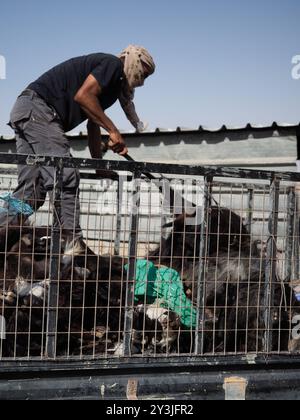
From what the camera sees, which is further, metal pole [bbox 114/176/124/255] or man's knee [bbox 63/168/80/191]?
man's knee [bbox 63/168/80/191]

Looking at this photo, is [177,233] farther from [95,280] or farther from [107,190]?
[107,190]

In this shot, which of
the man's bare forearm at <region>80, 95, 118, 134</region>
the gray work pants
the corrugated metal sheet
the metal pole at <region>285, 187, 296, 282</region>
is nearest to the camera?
the metal pole at <region>285, 187, 296, 282</region>

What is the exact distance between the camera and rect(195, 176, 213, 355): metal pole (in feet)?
9.67

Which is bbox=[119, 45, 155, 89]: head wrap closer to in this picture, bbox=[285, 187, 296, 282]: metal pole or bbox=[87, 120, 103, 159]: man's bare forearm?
bbox=[87, 120, 103, 159]: man's bare forearm

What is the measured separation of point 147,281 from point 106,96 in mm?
1522

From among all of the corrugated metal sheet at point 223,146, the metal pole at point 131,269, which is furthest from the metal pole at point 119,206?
the corrugated metal sheet at point 223,146

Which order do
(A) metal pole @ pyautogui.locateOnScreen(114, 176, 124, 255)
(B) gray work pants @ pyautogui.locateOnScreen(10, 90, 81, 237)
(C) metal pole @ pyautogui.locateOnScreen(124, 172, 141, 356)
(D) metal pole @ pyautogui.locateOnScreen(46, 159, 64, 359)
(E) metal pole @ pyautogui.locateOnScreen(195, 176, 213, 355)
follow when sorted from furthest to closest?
(B) gray work pants @ pyautogui.locateOnScreen(10, 90, 81, 237)
(A) metal pole @ pyautogui.locateOnScreen(114, 176, 124, 255)
(E) metal pole @ pyautogui.locateOnScreen(195, 176, 213, 355)
(C) metal pole @ pyautogui.locateOnScreen(124, 172, 141, 356)
(D) metal pole @ pyautogui.locateOnScreen(46, 159, 64, 359)

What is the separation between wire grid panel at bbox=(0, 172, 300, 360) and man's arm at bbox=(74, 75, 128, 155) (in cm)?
59

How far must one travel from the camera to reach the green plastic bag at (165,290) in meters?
3.04

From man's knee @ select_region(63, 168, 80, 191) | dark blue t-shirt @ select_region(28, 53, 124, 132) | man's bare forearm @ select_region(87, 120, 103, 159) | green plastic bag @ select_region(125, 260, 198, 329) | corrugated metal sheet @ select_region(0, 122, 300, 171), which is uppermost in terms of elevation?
corrugated metal sheet @ select_region(0, 122, 300, 171)

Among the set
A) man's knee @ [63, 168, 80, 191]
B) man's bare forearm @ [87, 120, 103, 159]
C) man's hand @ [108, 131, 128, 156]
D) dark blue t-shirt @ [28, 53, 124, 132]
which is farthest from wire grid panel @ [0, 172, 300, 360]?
man's bare forearm @ [87, 120, 103, 159]

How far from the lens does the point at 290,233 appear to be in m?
3.58

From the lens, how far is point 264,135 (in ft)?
30.9
